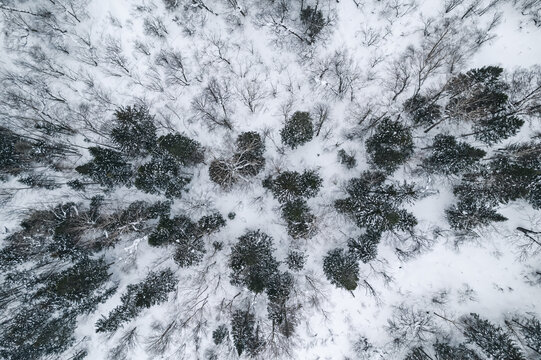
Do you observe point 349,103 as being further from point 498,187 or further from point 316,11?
point 498,187

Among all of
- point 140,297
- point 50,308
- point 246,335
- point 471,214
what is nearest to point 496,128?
point 471,214

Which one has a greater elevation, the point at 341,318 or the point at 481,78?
the point at 481,78

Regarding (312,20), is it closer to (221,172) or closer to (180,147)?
(221,172)

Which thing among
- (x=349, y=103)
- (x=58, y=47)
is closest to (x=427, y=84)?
(x=349, y=103)

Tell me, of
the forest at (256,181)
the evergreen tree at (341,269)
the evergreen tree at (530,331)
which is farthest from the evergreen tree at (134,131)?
the evergreen tree at (530,331)

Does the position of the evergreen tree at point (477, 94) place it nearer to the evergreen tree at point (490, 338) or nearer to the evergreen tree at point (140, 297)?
the evergreen tree at point (490, 338)

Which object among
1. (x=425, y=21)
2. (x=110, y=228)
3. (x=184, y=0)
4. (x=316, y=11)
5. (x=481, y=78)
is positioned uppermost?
(x=425, y=21)

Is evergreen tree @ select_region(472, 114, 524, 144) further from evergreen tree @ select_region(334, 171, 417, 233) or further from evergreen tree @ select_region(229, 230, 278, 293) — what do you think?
evergreen tree @ select_region(229, 230, 278, 293)
